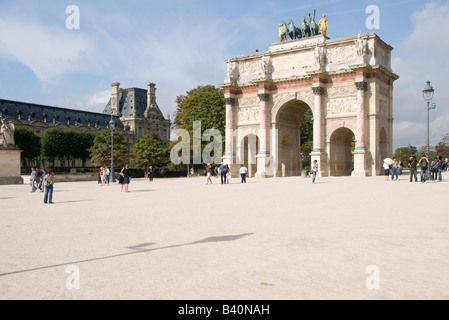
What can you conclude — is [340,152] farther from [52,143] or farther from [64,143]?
[52,143]

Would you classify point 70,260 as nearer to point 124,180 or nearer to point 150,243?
point 150,243

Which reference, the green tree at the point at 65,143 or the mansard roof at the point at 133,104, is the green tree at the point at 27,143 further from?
the mansard roof at the point at 133,104

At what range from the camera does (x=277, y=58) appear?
4869 cm

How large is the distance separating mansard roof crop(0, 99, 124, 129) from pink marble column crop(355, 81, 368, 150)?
301ft

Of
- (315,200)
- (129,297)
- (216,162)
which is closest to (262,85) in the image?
(216,162)

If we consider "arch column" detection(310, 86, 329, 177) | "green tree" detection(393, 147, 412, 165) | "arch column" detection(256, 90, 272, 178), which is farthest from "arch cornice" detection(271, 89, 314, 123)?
"green tree" detection(393, 147, 412, 165)

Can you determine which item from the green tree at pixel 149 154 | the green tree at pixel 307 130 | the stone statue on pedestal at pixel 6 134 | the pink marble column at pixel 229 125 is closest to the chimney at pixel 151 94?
the green tree at pixel 149 154

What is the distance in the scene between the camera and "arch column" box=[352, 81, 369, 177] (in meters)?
42.7

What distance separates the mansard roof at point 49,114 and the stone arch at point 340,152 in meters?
87.9

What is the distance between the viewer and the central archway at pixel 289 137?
162 feet

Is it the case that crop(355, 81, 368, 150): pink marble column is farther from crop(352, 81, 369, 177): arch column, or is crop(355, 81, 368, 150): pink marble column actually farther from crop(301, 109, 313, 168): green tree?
crop(301, 109, 313, 168): green tree

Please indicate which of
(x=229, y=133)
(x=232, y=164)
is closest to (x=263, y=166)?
(x=232, y=164)

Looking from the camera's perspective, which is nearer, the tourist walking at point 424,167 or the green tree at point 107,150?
the tourist walking at point 424,167

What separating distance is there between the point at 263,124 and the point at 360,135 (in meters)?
10.4
